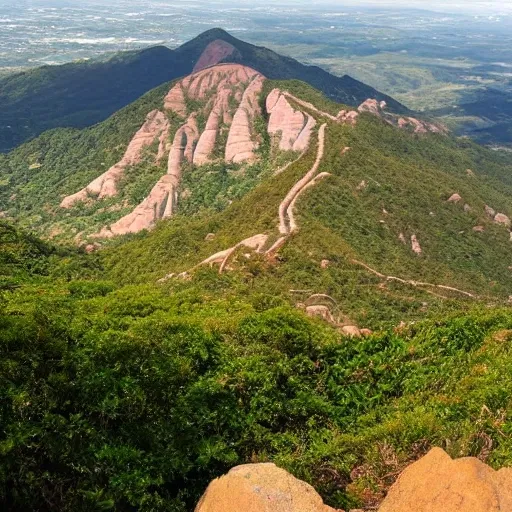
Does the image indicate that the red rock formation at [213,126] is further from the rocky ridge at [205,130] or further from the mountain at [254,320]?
the mountain at [254,320]

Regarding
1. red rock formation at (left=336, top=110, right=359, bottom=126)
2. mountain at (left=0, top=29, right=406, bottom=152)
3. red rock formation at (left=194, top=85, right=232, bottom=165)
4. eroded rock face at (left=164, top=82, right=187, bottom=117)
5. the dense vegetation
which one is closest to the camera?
the dense vegetation

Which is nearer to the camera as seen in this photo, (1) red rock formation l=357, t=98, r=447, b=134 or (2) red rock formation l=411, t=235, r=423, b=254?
(2) red rock formation l=411, t=235, r=423, b=254

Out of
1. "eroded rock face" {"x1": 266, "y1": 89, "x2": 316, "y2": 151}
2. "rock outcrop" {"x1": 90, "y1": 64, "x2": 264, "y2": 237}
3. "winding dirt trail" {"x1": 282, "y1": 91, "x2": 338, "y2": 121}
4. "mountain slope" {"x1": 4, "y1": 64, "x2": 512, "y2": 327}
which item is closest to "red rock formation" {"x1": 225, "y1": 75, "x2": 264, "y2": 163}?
"rock outcrop" {"x1": 90, "y1": 64, "x2": 264, "y2": 237}

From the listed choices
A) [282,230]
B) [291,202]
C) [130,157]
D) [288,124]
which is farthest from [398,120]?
[282,230]

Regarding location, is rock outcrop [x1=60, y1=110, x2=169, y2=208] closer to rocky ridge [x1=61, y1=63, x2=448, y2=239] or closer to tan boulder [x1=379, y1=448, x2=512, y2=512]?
rocky ridge [x1=61, y1=63, x2=448, y2=239]

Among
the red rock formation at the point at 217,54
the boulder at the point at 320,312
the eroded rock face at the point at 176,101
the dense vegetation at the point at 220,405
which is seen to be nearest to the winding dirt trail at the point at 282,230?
the boulder at the point at 320,312

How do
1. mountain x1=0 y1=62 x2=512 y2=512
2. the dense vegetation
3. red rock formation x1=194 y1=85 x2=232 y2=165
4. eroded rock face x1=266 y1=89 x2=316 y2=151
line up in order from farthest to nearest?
red rock formation x1=194 y1=85 x2=232 y2=165 < eroded rock face x1=266 y1=89 x2=316 y2=151 < mountain x1=0 y1=62 x2=512 y2=512 < the dense vegetation
